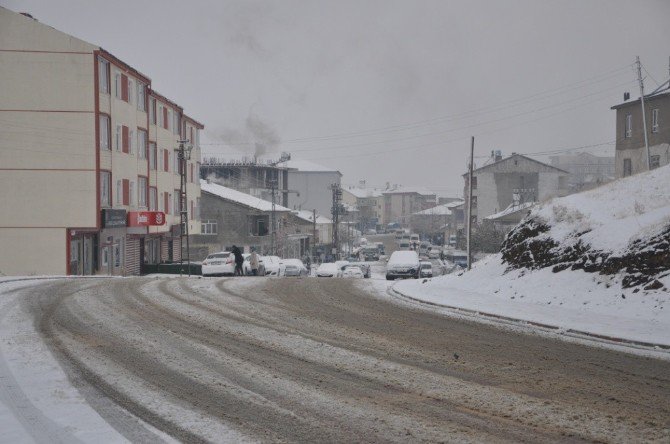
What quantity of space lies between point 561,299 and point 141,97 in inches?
1458

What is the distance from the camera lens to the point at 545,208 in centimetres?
2203

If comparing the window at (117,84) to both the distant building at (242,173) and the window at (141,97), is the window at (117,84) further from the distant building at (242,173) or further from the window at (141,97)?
the distant building at (242,173)

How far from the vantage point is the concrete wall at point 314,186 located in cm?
13462

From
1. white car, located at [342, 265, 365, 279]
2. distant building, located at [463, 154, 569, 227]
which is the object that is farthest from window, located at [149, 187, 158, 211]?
distant building, located at [463, 154, 569, 227]

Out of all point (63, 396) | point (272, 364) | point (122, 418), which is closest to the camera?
point (122, 418)

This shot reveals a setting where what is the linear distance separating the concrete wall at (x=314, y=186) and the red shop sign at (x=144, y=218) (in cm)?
8791

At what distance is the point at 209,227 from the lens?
72.7 metres

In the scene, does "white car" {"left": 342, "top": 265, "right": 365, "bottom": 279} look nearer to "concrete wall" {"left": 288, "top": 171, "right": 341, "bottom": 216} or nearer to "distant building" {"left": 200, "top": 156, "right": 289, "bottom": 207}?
"distant building" {"left": 200, "top": 156, "right": 289, "bottom": 207}

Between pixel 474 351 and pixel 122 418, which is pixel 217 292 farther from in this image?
pixel 122 418

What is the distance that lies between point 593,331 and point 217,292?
11.6 m

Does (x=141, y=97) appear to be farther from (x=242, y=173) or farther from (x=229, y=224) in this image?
(x=242, y=173)

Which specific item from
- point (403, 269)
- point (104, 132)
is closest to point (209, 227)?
point (104, 132)

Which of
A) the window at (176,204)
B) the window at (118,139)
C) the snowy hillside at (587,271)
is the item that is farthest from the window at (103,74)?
the snowy hillside at (587,271)

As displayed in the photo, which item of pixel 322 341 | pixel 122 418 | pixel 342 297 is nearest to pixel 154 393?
pixel 122 418
